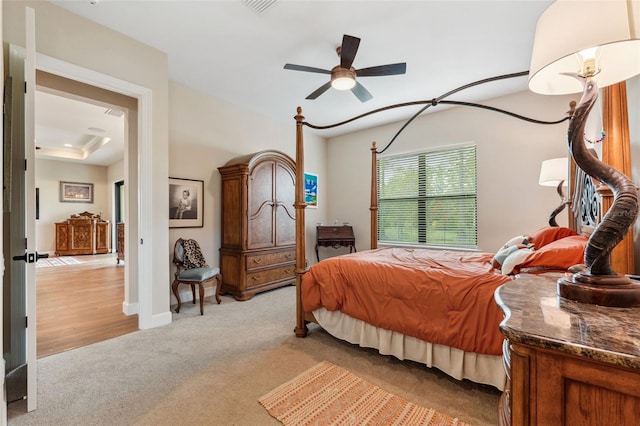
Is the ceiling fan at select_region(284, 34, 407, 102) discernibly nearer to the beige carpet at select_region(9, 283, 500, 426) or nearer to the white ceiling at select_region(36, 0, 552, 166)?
the white ceiling at select_region(36, 0, 552, 166)

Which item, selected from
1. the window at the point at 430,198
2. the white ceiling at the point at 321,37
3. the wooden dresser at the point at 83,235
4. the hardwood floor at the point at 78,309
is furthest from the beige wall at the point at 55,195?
the window at the point at 430,198

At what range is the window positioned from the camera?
14.3 ft

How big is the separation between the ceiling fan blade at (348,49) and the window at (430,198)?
8.84 feet

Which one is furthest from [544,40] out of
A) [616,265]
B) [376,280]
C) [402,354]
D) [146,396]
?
[146,396]

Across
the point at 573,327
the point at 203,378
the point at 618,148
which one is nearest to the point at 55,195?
the point at 203,378

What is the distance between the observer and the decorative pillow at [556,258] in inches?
63.4

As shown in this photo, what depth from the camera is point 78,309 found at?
11.3ft

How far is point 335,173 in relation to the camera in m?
5.95

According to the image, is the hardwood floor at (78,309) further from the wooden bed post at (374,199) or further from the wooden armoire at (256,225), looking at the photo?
the wooden bed post at (374,199)

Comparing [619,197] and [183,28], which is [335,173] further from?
[619,197]

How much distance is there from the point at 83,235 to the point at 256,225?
7348 millimetres

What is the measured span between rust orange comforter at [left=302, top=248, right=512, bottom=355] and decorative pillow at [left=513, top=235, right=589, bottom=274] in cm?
16

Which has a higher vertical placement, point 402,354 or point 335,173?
point 335,173

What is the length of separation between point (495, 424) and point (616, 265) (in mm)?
1064
